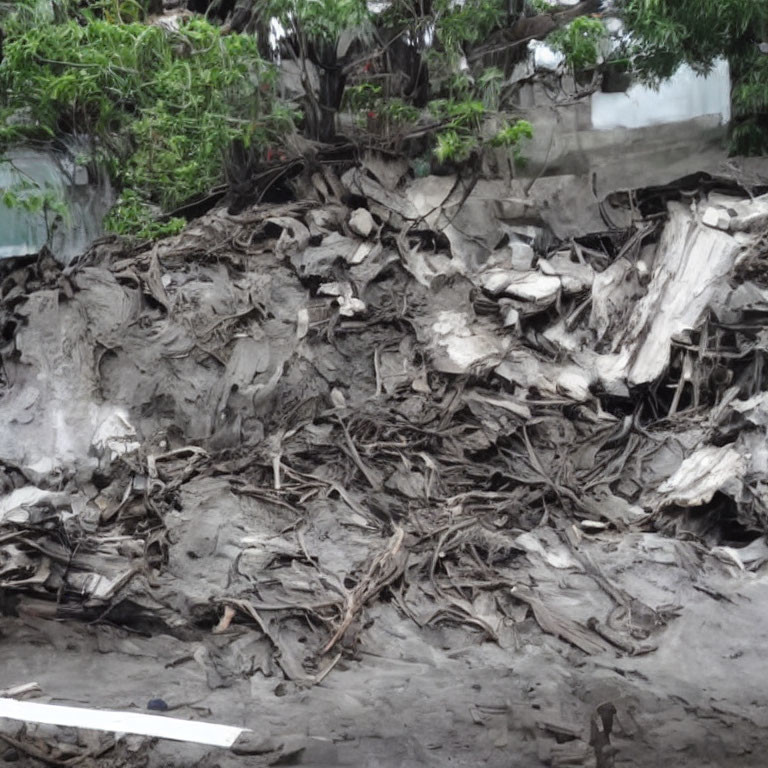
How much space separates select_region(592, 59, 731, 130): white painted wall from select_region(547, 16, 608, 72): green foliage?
0.90 metres

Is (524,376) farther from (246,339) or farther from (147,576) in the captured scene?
(147,576)

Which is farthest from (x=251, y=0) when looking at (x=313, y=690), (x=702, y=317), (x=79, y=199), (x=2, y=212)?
(x=313, y=690)

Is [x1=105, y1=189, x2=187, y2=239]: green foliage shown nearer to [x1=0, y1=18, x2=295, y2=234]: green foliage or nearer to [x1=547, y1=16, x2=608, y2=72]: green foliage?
[x1=0, y1=18, x2=295, y2=234]: green foliage

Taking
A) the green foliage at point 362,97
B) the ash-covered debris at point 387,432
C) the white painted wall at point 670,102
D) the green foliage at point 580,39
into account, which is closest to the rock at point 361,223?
the ash-covered debris at point 387,432

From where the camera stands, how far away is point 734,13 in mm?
7594

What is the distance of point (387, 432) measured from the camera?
5.89 metres

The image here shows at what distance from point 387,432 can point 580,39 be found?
4.57 metres

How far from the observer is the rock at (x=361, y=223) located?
24.9 feet

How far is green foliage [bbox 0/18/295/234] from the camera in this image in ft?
21.4

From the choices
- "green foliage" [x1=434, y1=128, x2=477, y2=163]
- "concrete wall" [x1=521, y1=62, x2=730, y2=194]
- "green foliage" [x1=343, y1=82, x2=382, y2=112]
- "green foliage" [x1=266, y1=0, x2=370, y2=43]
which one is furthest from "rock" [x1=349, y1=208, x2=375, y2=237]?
"concrete wall" [x1=521, y1=62, x2=730, y2=194]

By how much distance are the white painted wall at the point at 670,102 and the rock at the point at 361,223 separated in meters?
3.15

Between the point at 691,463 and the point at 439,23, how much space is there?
5025 mm

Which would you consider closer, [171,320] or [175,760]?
[175,760]

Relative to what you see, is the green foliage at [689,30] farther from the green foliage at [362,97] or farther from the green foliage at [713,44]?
the green foliage at [362,97]
